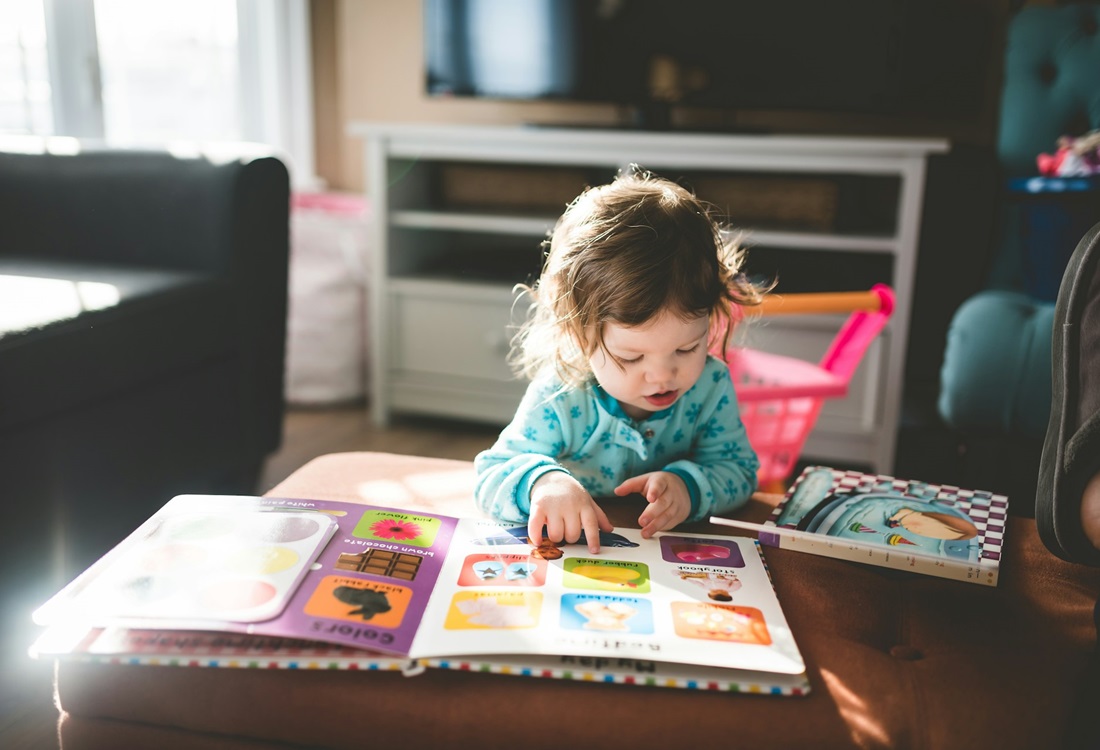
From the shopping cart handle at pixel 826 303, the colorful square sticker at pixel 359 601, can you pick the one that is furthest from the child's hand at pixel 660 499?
the shopping cart handle at pixel 826 303

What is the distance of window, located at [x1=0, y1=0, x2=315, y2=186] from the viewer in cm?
205

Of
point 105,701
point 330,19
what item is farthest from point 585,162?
point 105,701

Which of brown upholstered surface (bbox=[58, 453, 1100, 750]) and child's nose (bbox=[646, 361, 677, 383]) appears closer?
brown upholstered surface (bbox=[58, 453, 1100, 750])

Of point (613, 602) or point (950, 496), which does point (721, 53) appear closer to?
point (950, 496)

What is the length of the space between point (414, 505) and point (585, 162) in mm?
1265

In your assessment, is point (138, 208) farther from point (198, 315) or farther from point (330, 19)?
point (330, 19)

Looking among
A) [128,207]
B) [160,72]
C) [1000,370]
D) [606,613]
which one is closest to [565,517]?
[606,613]

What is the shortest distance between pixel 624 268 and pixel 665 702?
36 cm

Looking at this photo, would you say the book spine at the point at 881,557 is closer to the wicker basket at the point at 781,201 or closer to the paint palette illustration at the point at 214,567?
the paint palette illustration at the point at 214,567

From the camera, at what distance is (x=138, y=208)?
160cm

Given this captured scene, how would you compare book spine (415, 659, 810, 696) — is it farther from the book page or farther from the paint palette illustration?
the paint palette illustration

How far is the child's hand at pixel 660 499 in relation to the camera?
759 mm

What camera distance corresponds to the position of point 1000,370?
1.42 metres

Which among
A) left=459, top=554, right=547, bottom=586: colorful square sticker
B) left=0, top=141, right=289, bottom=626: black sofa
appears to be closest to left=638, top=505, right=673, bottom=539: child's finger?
left=459, top=554, right=547, bottom=586: colorful square sticker
